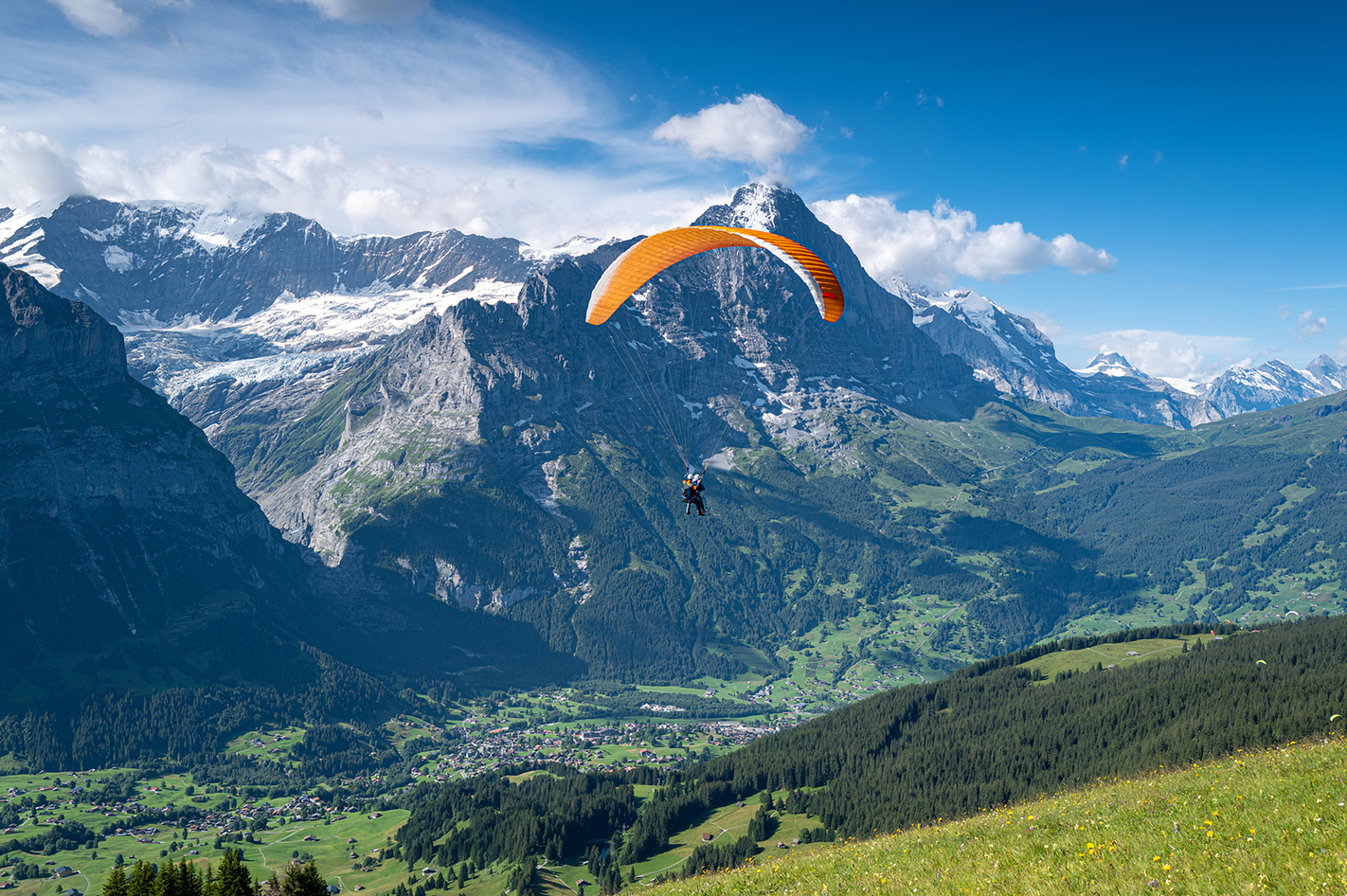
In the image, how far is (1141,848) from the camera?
18141 mm

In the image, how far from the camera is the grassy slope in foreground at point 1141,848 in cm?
1603

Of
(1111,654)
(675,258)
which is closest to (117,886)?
(675,258)

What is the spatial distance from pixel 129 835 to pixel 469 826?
88594 mm

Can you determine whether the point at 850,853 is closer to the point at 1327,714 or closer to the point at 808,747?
the point at 1327,714

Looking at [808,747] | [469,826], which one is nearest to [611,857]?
[469,826]

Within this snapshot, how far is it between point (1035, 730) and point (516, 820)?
249 ft

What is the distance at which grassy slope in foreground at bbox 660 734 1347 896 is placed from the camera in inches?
631

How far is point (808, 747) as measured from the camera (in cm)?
12988

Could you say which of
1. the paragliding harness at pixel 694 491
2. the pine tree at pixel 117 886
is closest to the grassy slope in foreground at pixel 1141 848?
the paragliding harness at pixel 694 491

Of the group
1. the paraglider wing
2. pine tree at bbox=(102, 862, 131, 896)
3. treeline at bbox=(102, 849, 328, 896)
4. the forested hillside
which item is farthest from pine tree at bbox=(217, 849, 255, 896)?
the forested hillside

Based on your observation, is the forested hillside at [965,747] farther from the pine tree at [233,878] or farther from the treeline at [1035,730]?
the pine tree at [233,878]

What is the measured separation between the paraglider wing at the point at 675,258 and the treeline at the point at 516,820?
8317 centimetres

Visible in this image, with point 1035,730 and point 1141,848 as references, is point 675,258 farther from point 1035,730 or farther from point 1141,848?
point 1035,730

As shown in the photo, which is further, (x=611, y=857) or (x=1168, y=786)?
(x=611, y=857)
